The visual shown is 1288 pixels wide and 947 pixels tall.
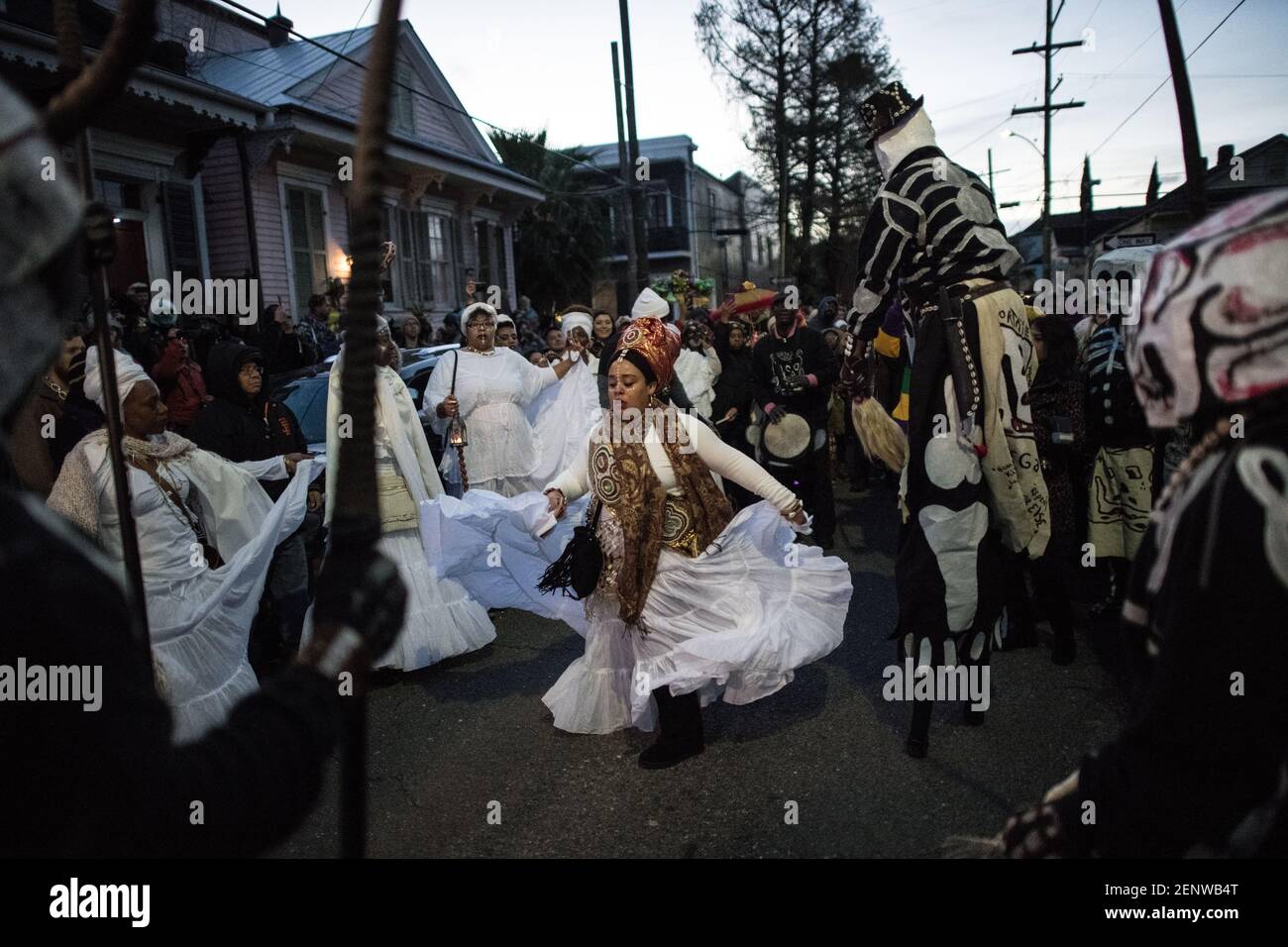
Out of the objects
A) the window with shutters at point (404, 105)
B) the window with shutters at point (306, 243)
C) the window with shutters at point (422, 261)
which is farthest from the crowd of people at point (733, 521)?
the window with shutters at point (404, 105)

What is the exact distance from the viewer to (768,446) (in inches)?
328

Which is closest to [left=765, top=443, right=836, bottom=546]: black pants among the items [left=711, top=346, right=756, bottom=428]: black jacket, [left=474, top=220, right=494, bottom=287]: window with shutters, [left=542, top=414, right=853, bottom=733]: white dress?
[left=711, top=346, right=756, bottom=428]: black jacket

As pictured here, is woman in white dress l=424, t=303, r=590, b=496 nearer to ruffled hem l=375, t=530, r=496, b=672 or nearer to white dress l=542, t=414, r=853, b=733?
ruffled hem l=375, t=530, r=496, b=672

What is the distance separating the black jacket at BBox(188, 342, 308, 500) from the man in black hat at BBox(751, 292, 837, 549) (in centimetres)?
426

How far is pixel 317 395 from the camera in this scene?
852cm

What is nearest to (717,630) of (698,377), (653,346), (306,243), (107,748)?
(653,346)

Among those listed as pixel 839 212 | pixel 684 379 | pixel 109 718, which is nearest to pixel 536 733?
pixel 109 718

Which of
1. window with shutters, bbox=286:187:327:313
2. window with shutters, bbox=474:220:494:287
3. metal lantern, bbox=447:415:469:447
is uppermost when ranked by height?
window with shutters, bbox=474:220:494:287

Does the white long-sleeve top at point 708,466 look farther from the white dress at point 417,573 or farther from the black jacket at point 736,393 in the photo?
the black jacket at point 736,393

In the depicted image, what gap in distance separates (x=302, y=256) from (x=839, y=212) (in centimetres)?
2389

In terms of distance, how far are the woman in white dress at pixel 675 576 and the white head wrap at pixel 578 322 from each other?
5.30 metres

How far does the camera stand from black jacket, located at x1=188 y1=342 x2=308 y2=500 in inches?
224
